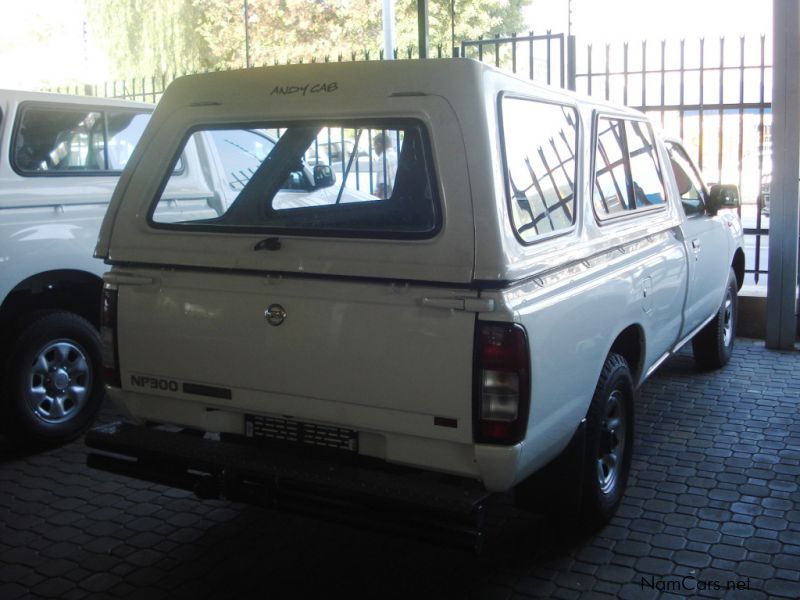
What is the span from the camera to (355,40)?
31828mm

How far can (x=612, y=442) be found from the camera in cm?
424

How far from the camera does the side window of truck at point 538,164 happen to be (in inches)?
134

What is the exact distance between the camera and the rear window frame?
5382 mm

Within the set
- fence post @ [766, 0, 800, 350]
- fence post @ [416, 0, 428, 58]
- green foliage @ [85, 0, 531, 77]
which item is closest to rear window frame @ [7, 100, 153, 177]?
fence post @ [416, 0, 428, 58]

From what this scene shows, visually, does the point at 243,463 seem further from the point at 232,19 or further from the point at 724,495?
the point at 232,19

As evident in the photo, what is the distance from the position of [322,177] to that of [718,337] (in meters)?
3.91

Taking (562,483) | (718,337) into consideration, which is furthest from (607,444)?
(718,337)

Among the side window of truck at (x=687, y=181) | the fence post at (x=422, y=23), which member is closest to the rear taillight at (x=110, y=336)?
the side window of truck at (x=687, y=181)

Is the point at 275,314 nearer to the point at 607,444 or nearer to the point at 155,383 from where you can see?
the point at 155,383

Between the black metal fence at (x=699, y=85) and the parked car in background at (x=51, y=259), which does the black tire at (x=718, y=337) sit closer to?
the black metal fence at (x=699, y=85)

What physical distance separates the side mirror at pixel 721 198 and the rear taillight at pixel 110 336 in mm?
4190

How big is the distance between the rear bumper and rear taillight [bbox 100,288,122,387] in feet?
0.73

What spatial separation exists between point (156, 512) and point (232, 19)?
102 ft

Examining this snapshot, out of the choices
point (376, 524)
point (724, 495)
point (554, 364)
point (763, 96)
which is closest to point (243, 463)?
point (376, 524)
